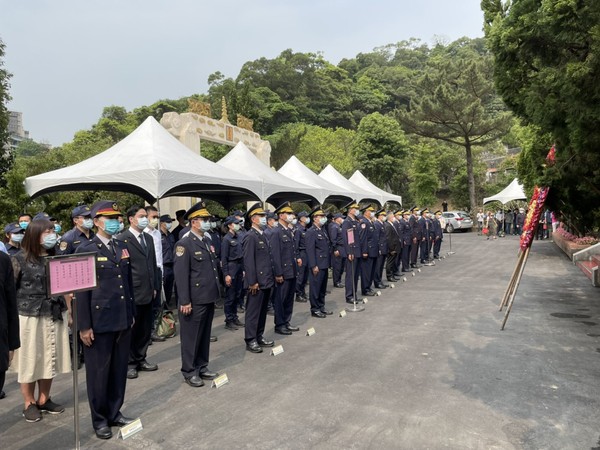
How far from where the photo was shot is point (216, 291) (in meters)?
5.12

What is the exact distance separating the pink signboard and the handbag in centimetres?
376

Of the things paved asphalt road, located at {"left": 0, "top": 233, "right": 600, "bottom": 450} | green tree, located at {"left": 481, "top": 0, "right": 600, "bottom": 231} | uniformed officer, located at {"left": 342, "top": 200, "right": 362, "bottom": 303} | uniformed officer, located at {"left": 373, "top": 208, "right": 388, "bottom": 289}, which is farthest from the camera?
uniformed officer, located at {"left": 373, "top": 208, "right": 388, "bottom": 289}

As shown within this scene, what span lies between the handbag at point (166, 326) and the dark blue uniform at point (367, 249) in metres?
4.49

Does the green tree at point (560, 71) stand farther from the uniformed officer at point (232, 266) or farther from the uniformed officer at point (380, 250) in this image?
the uniformed officer at point (232, 266)

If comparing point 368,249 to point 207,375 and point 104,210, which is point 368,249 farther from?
point 104,210

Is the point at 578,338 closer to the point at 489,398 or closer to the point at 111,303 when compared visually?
the point at 489,398

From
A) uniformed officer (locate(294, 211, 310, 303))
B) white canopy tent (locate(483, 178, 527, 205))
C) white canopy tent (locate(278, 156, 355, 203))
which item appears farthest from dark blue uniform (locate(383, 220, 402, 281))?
white canopy tent (locate(483, 178, 527, 205))

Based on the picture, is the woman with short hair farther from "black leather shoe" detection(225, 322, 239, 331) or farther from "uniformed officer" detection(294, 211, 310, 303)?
"uniformed officer" detection(294, 211, 310, 303)

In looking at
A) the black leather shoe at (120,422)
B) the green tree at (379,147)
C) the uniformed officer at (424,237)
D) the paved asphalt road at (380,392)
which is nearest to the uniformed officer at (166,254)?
the paved asphalt road at (380,392)

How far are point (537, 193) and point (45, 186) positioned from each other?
917cm

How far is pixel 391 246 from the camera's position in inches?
481

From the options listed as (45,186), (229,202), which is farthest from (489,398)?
(229,202)

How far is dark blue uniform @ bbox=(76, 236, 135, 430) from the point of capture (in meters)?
3.87

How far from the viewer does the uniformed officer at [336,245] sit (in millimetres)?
10586
